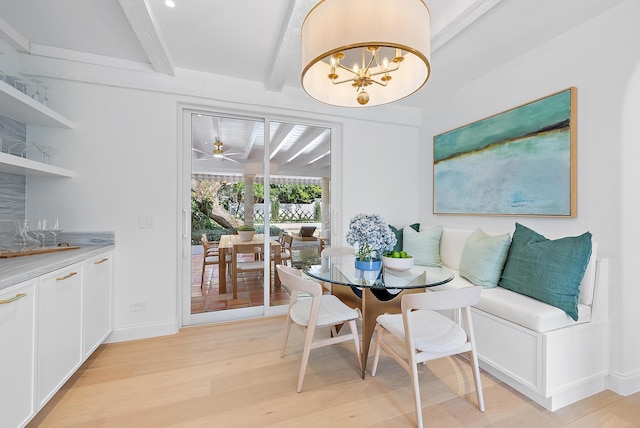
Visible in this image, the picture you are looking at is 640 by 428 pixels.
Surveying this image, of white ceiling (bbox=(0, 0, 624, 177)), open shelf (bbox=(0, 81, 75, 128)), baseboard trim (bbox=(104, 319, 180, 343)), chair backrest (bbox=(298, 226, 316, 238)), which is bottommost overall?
baseboard trim (bbox=(104, 319, 180, 343))

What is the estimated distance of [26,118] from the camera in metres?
2.05

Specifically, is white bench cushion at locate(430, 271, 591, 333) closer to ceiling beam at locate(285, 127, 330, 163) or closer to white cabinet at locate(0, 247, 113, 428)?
ceiling beam at locate(285, 127, 330, 163)

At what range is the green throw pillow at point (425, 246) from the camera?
2.84 metres

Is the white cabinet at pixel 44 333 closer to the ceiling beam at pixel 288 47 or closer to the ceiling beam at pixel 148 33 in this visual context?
the ceiling beam at pixel 148 33

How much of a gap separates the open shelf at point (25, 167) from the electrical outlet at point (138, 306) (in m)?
1.24

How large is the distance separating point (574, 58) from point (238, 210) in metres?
3.17

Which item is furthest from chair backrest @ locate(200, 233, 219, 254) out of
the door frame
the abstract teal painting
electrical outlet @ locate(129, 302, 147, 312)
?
the abstract teal painting

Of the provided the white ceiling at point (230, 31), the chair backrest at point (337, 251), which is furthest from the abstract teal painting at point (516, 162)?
the chair backrest at point (337, 251)

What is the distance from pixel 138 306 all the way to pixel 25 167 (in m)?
1.37

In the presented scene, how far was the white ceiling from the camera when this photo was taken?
1775 mm

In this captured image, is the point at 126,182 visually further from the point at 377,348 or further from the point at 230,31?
the point at 377,348

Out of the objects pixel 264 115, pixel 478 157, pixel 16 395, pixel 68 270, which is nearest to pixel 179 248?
pixel 68 270

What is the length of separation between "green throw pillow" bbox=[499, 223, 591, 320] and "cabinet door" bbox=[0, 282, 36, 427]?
294cm

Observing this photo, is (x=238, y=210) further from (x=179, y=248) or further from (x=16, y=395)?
(x=16, y=395)
